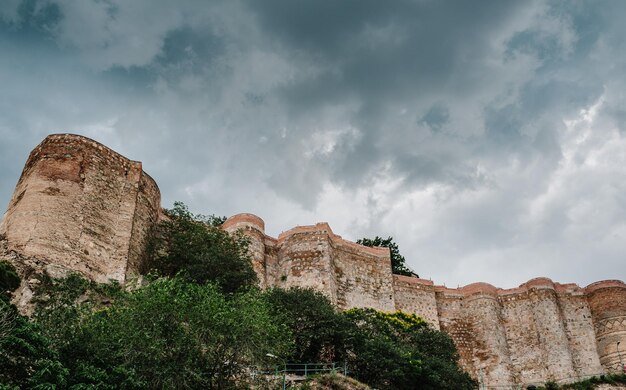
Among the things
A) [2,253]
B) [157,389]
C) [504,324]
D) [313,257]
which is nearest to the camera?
[157,389]

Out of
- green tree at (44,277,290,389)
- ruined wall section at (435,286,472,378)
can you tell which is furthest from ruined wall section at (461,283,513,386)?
green tree at (44,277,290,389)

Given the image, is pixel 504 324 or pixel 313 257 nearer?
pixel 313 257

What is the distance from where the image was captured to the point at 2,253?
968 inches

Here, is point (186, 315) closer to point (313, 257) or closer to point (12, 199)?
point (12, 199)

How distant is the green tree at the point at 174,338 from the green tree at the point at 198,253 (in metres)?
6.35

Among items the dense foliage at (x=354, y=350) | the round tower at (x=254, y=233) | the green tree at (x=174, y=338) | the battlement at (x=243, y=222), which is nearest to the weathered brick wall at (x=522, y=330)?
the dense foliage at (x=354, y=350)

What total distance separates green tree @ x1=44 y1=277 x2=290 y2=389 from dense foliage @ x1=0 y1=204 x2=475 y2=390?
32mm

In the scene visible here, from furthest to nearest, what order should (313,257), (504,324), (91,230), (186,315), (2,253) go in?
(504,324)
(313,257)
(91,230)
(2,253)
(186,315)

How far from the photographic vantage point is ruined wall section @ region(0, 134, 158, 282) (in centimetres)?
2580

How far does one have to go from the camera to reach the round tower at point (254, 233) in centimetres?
3415

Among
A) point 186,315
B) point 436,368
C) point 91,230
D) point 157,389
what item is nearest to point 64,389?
point 157,389

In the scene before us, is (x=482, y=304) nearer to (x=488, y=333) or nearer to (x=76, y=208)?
(x=488, y=333)

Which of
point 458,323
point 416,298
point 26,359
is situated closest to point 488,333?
point 458,323

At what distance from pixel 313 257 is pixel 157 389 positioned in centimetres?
1682
